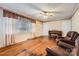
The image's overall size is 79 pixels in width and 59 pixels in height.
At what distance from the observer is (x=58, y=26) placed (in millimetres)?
2322

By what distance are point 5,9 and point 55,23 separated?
0.97 metres

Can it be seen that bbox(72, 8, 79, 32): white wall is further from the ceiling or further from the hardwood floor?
the hardwood floor

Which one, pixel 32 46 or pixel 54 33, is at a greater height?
pixel 54 33

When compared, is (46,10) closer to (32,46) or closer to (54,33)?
(54,33)

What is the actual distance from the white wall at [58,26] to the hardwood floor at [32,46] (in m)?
0.19

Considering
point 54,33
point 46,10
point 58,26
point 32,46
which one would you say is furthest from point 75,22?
point 32,46

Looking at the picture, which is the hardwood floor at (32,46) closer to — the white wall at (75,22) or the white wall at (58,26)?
the white wall at (58,26)

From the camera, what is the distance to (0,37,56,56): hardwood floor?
2.00m

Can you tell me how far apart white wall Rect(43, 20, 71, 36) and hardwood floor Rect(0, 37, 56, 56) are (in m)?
0.19

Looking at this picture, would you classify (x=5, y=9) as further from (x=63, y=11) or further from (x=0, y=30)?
(x=63, y=11)

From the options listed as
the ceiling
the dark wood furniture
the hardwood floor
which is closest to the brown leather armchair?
the dark wood furniture

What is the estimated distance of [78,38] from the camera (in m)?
2.35

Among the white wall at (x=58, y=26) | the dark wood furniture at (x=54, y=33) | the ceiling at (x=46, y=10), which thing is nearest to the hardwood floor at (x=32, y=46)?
the dark wood furniture at (x=54, y=33)

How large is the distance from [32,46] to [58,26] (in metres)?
0.64
